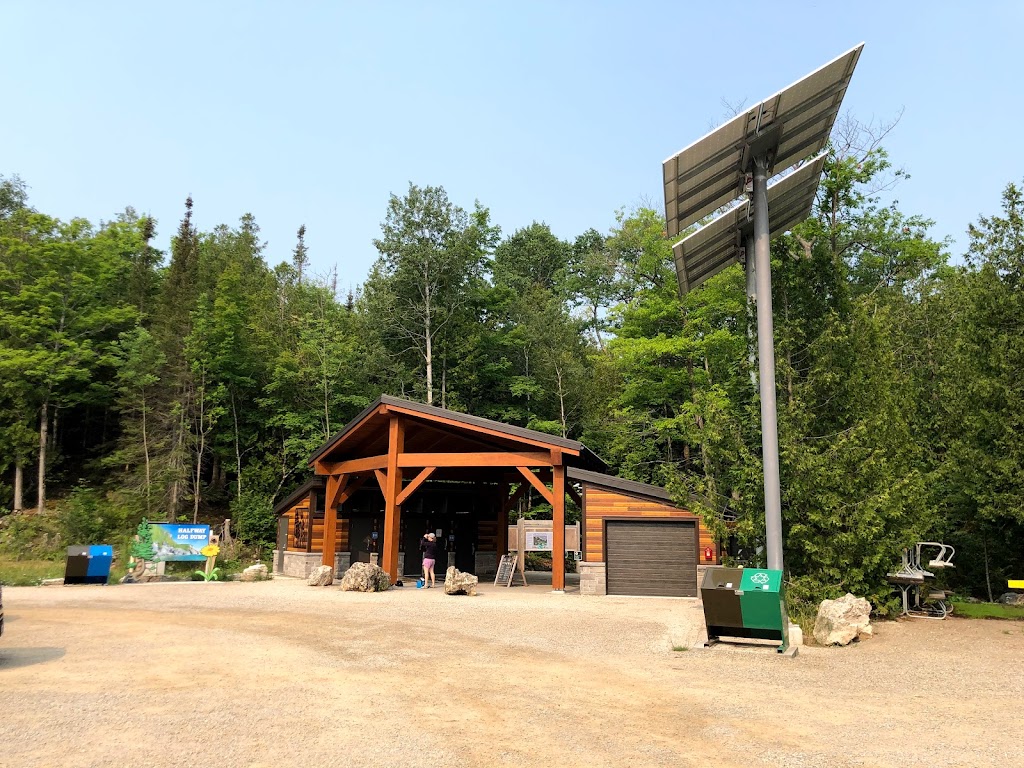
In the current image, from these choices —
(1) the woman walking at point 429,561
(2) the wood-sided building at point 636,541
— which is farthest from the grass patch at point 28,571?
(2) the wood-sided building at point 636,541

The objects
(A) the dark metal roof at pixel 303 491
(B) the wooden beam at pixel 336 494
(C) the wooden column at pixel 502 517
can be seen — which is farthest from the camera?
(C) the wooden column at pixel 502 517

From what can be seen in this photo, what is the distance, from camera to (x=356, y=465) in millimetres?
20531

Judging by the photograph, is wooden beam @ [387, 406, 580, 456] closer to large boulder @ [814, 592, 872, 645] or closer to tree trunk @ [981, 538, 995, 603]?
large boulder @ [814, 592, 872, 645]

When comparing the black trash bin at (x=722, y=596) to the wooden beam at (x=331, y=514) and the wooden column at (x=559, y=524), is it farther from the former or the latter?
the wooden beam at (x=331, y=514)

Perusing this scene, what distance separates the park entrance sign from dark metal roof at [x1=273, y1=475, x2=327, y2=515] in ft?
45.6

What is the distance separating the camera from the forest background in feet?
59.5

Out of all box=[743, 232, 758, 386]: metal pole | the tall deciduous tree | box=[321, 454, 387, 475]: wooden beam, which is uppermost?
the tall deciduous tree

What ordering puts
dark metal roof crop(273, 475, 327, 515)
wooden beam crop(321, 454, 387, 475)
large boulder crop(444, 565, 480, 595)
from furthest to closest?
dark metal roof crop(273, 475, 327, 515) → wooden beam crop(321, 454, 387, 475) → large boulder crop(444, 565, 480, 595)

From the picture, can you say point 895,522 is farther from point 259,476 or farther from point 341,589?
point 259,476

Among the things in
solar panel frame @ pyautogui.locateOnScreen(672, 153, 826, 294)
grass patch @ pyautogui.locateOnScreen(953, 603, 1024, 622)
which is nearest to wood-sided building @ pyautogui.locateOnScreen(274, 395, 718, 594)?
solar panel frame @ pyautogui.locateOnScreen(672, 153, 826, 294)

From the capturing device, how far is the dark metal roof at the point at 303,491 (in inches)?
894

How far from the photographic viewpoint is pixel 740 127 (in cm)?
1173

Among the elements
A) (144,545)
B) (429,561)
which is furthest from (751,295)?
(144,545)

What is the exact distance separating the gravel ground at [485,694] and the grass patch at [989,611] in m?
1.49
